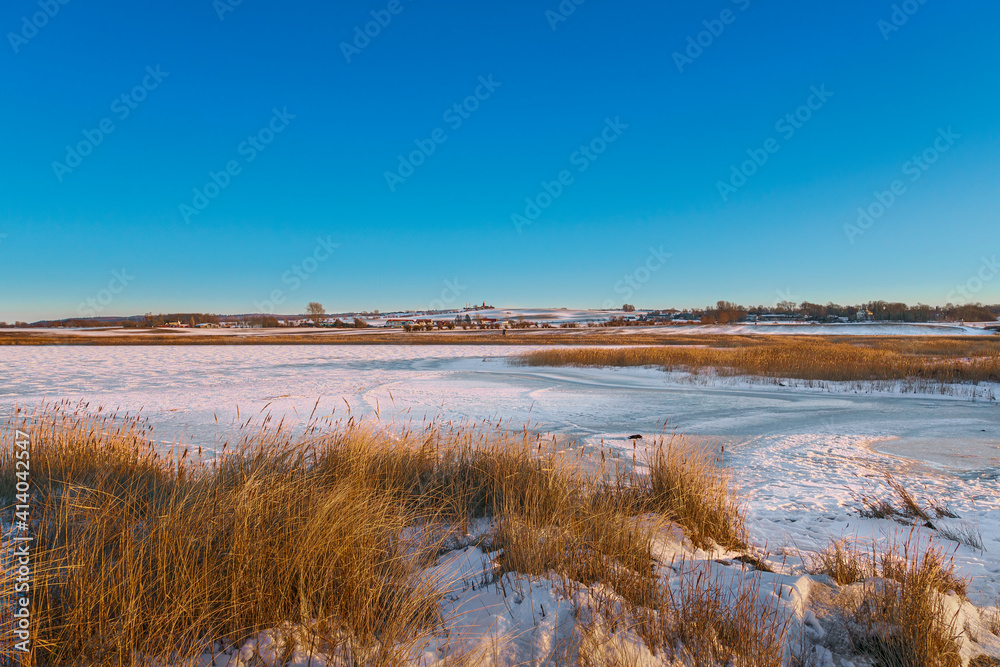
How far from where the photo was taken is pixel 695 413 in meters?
13.1

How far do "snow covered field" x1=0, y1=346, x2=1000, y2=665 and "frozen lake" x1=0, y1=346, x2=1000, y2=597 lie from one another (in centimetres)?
4

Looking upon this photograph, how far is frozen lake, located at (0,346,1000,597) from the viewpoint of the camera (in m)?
6.13

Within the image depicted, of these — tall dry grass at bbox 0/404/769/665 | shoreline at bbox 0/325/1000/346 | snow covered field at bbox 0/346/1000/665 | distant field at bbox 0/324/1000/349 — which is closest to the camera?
tall dry grass at bbox 0/404/769/665

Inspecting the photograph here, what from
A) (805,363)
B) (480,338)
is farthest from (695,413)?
(480,338)

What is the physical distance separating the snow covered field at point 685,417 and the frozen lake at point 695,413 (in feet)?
0.13

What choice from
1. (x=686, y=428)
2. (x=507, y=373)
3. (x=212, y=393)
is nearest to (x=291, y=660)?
(x=686, y=428)

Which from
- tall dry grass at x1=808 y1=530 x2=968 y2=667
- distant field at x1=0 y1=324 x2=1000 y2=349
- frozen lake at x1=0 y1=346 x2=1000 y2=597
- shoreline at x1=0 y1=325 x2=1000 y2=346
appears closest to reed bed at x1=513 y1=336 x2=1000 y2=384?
frozen lake at x1=0 y1=346 x2=1000 y2=597

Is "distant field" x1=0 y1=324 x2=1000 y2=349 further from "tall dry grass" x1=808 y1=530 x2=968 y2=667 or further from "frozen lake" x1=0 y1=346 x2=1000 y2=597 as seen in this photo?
"tall dry grass" x1=808 y1=530 x2=968 y2=667

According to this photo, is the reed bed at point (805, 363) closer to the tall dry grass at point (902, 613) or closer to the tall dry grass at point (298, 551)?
the tall dry grass at point (298, 551)

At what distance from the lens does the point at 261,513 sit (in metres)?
3.51

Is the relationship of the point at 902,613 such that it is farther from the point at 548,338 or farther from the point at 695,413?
the point at 548,338

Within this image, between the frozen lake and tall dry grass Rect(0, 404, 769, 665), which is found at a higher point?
tall dry grass Rect(0, 404, 769, 665)

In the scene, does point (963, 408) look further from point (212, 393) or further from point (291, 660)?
point (212, 393)

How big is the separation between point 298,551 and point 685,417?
37.5 feet
